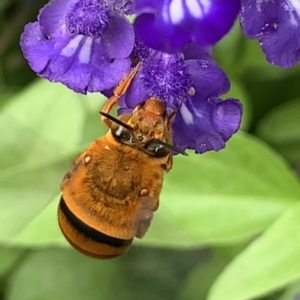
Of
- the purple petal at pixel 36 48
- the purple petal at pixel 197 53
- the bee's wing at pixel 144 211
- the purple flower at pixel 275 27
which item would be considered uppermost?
the purple petal at pixel 36 48

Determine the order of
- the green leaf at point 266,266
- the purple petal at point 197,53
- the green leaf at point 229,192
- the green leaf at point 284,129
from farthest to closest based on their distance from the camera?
the green leaf at point 284,129 → the green leaf at point 229,192 → the green leaf at point 266,266 → the purple petal at point 197,53

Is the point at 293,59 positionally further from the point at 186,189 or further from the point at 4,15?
the point at 4,15

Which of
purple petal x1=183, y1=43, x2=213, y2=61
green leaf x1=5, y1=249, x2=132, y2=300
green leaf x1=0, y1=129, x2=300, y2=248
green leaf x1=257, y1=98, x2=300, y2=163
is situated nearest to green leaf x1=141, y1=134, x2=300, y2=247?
green leaf x1=0, y1=129, x2=300, y2=248

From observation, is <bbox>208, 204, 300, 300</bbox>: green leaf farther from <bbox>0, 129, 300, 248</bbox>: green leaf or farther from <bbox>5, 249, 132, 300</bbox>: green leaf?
<bbox>5, 249, 132, 300</bbox>: green leaf

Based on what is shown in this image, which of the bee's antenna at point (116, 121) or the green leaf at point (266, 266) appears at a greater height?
the bee's antenna at point (116, 121)


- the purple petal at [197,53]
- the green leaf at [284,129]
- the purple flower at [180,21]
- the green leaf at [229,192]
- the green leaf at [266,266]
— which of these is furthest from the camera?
the green leaf at [284,129]

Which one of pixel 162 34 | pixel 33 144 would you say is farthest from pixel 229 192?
pixel 162 34

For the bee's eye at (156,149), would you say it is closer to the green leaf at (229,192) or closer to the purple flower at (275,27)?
the purple flower at (275,27)

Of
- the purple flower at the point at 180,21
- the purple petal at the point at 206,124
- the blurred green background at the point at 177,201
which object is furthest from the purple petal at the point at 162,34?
the blurred green background at the point at 177,201
